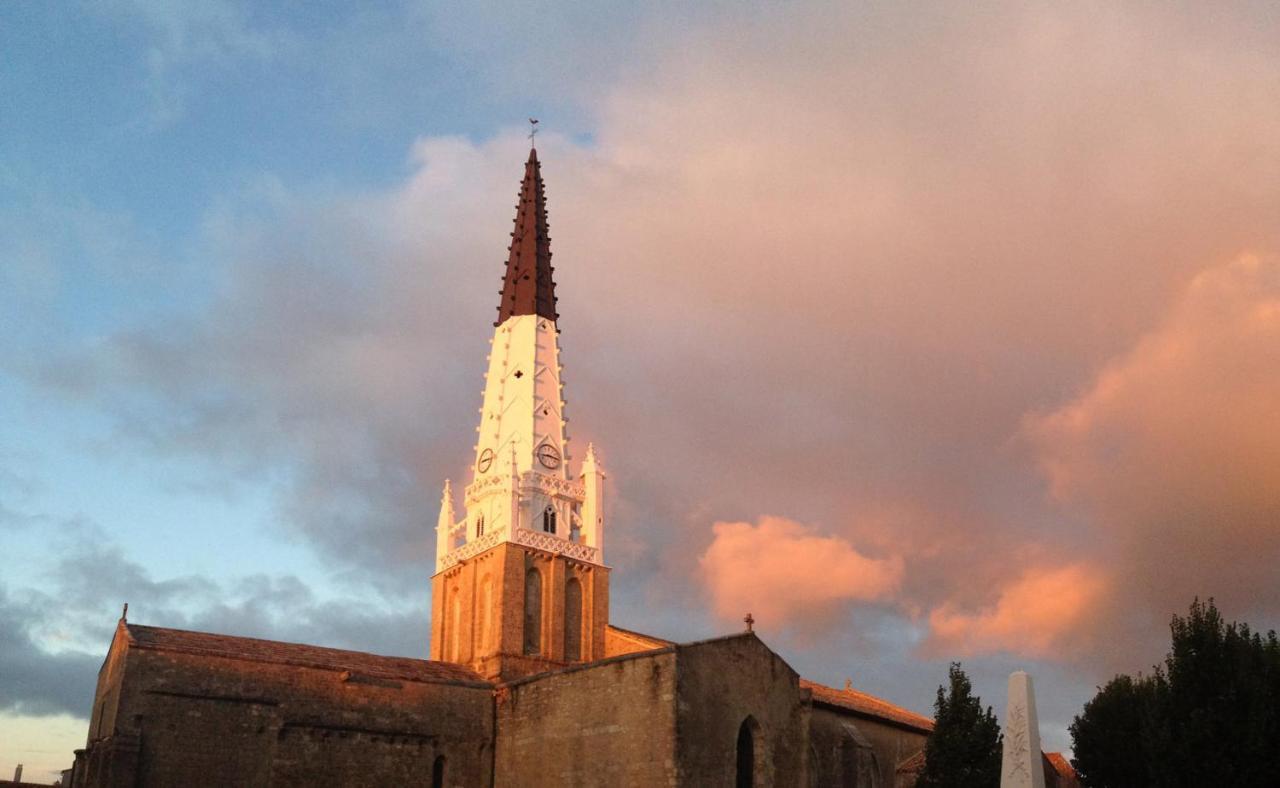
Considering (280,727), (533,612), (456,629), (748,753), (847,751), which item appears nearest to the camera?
(280,727)

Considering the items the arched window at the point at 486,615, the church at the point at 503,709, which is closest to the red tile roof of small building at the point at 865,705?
the church at the point at 503,709

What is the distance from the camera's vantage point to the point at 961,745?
128ft

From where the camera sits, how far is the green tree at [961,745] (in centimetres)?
3872

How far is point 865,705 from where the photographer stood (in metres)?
50.3

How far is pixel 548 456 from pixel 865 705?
17.7 m

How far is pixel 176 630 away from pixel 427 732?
30.1ft

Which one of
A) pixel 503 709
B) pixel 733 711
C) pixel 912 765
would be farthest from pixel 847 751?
pixel 503 709

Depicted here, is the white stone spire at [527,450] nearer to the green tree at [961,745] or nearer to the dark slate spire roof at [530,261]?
the dark slate spire roof at [530,261]

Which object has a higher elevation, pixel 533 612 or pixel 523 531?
pixel 523 531

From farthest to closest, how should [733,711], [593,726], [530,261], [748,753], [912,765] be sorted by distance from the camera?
1. [530,261]
2. [912,765]
3. [748,753]
4. [593,726]
5. [733,711]

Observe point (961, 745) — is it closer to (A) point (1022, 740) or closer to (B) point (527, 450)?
(A) point (1022, 740)

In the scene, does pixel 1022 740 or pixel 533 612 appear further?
pixel 533 612

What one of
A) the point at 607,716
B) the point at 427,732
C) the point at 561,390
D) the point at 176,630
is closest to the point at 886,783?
the point at 607,716

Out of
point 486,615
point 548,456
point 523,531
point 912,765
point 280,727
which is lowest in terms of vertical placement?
point 912,765
